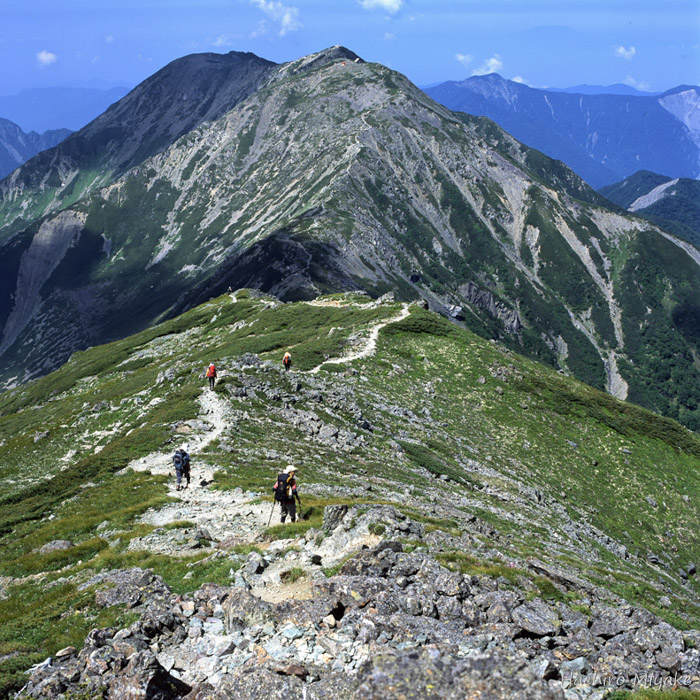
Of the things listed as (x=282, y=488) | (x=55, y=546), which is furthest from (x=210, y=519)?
(x=55, y=546)

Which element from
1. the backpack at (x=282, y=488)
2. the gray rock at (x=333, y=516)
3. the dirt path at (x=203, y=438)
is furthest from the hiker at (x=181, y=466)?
the gray rock at (x=333, y=516)

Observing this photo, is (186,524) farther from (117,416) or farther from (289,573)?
(117,416)

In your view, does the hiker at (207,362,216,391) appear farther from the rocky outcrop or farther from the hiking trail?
the rocky outcrop

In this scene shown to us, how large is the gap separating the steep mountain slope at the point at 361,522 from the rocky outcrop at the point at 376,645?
0.24 feet

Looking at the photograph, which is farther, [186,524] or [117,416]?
[117,416]

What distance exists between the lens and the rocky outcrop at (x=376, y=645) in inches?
379

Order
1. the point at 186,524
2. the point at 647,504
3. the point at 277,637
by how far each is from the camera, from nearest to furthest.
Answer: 1. the point at 277,637
2. the point at 186,524
3. the point at 647,504

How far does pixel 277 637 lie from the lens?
12.3 meters

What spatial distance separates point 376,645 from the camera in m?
11.7

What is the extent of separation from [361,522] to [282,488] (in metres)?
4.45

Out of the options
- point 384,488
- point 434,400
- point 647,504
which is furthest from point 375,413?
point 647,504

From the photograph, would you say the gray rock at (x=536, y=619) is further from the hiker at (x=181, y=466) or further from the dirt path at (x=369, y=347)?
the dirt path at (x=369, y=347)

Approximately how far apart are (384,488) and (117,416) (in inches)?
1197

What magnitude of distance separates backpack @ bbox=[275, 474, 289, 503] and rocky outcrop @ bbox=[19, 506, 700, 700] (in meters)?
7.28
